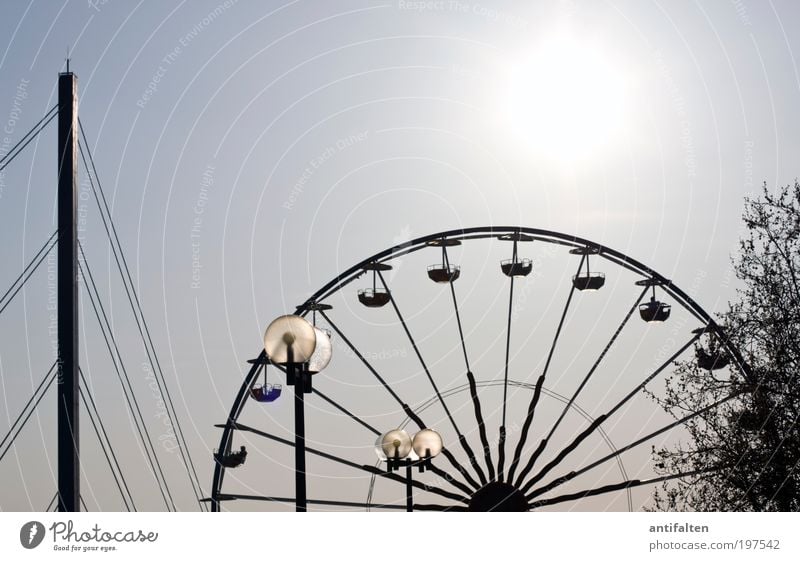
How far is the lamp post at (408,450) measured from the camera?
22.7m

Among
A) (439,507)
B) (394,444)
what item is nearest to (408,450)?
(394,444)

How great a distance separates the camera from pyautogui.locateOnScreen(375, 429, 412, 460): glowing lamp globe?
Answer: 74.4 feet

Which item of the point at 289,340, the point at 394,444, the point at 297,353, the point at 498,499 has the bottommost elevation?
the point at 297,353

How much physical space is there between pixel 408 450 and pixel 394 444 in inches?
15.8

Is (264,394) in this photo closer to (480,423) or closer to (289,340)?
(480,423)

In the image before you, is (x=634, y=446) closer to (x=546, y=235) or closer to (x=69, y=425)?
(x=546, y=235)

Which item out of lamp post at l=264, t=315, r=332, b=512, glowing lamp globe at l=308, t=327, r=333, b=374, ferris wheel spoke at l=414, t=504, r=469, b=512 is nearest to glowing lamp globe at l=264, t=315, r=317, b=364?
lamp post at l=264, t=315, r=332, b=512

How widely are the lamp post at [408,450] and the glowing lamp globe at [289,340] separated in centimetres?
1148

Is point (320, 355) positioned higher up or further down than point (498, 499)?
further down

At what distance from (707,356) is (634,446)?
3573 mm

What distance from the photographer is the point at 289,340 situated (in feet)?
37.4

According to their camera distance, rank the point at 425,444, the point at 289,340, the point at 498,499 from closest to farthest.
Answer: the point at 289,340
the point at 425,444
the point at 498,499

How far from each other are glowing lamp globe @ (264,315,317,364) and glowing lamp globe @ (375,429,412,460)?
11.5 m

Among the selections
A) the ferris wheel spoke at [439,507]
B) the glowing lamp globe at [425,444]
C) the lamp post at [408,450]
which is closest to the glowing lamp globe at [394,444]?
the lamp post at [408,450]
